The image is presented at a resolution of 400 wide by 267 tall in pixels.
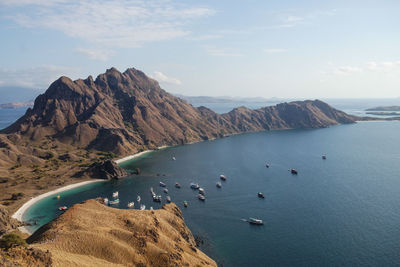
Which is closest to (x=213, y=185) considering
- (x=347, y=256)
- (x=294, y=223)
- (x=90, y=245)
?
(x=294, y=223)

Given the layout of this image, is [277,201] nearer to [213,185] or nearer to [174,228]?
[213,185]

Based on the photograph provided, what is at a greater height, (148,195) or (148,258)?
(148,258)

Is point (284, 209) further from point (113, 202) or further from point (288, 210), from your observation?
point (113, 202)

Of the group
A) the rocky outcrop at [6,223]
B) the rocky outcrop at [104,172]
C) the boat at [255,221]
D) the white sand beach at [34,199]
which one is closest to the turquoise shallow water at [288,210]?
the boat at [255,221]

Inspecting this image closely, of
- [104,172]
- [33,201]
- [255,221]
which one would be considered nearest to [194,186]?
[255,221]

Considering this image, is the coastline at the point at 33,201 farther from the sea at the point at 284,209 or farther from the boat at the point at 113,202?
the boat at the point at 113,202

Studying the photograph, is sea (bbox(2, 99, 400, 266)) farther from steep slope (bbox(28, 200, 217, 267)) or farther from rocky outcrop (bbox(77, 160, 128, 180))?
steep slope (bbox(28, 200, 217, 267))

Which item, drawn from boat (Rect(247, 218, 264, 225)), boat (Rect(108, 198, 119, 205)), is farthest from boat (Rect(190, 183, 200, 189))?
boat (Rect(247, 218, 264, 225))
